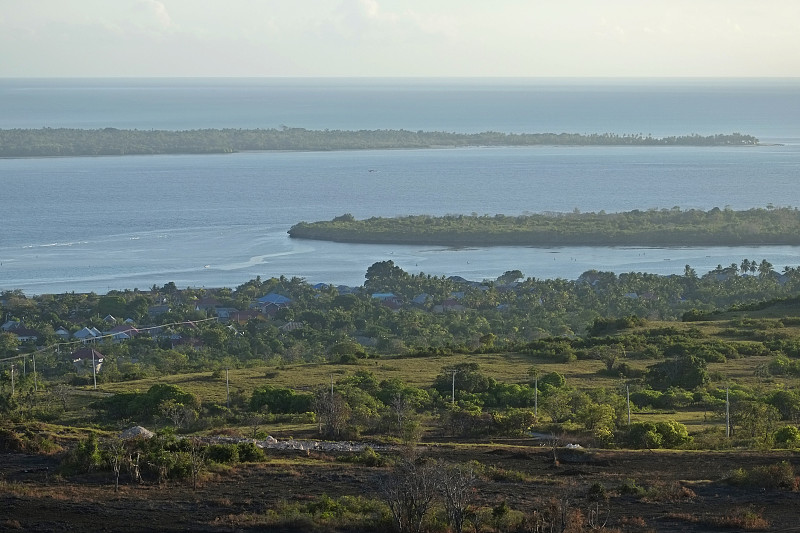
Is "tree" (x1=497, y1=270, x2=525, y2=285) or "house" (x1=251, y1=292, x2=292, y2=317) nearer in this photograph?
"house" (x1=251, y1=292, x2=292, y2=317)

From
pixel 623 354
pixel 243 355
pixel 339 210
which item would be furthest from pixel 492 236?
pixel 623 354

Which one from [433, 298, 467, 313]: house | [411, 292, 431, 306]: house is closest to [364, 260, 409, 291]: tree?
[411, 292, 431, 306]: house

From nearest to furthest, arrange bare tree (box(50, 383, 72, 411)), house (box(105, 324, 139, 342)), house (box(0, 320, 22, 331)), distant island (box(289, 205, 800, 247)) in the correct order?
bare tree (box(50, 383, 72, 411))
house (box(105, 324, 139, 342))
house (box(0, 320, 22, 331))
distant island (box(289, 205, 800, 247))

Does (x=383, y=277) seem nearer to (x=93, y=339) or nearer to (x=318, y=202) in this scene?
(x=93, y=339)

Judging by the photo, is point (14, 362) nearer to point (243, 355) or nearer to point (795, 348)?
point (243, 355)

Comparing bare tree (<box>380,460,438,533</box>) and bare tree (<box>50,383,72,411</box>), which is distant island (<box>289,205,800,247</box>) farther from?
bare tree (<box>380,460,438,533</box>)

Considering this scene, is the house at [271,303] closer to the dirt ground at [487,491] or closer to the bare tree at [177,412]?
the bare tree at [177,412]

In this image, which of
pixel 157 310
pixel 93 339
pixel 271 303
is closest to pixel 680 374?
pixel 93 339
